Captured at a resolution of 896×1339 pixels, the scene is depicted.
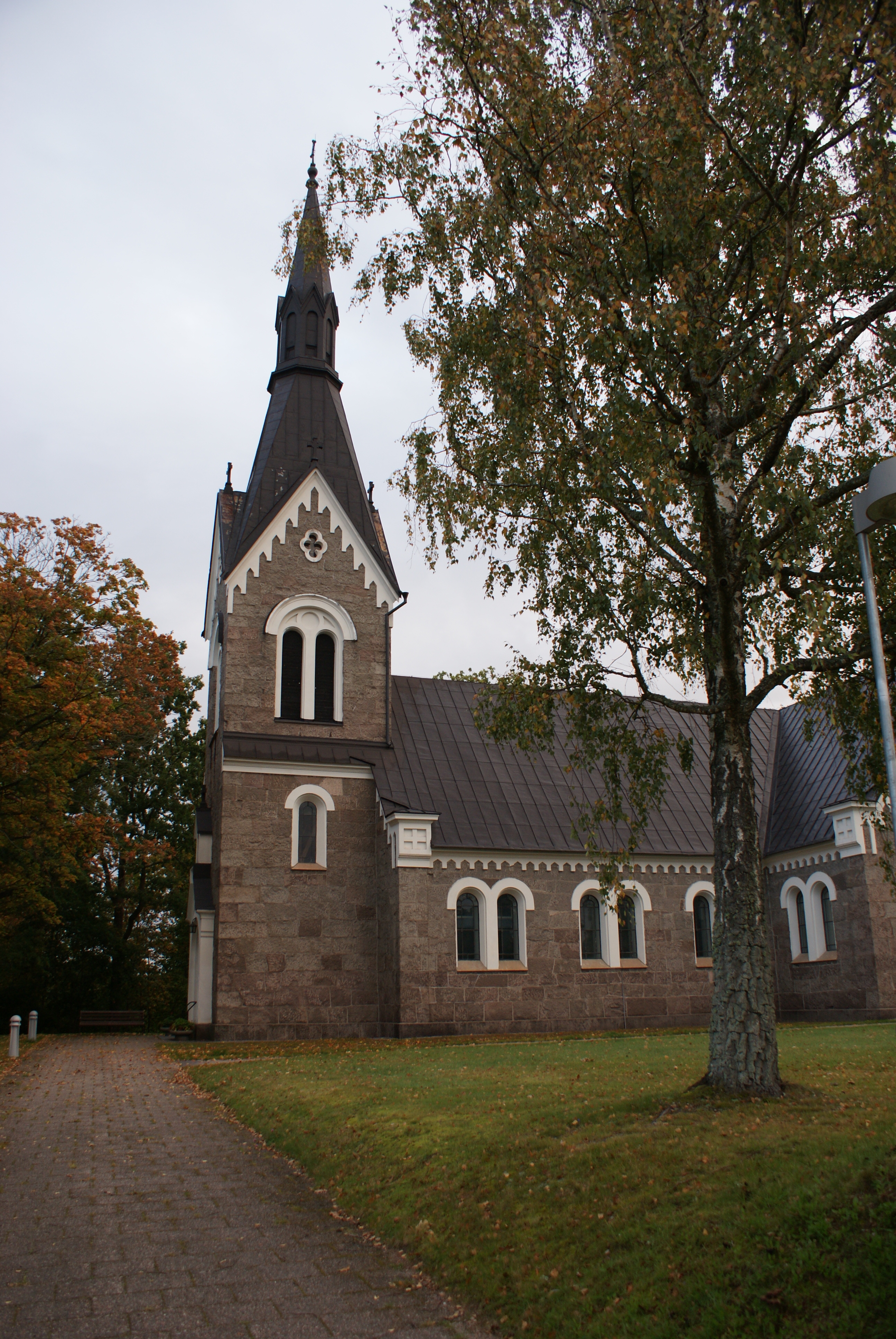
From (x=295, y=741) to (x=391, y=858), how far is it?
3.40 metres

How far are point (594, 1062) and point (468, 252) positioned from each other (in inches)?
400

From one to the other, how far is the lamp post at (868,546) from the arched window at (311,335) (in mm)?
21866

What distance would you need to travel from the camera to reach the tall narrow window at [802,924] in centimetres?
2252

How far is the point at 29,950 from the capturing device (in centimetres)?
3023

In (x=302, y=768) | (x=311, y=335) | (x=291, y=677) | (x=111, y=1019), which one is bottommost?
(x=111, y=1019)

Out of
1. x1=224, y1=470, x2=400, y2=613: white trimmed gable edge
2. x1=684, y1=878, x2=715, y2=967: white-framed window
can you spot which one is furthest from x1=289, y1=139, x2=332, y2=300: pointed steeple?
x1=684, y1=878, x2=715, y2=967: white-framed window

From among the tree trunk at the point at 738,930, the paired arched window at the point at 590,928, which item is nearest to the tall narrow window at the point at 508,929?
the paired arched window at the point at 590,928

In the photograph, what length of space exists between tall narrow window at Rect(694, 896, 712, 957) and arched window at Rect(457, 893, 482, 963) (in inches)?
208

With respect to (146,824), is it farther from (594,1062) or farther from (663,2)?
(663,2)

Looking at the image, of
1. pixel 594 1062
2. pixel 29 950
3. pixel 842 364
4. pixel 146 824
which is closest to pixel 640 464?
pixel 842 364

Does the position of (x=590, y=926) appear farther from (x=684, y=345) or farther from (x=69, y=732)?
(x=684, y=345)

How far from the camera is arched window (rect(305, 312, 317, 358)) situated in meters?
26.3

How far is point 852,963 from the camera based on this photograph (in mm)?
20812

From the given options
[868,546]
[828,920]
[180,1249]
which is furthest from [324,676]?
[868,546]
